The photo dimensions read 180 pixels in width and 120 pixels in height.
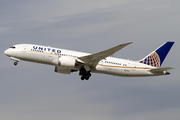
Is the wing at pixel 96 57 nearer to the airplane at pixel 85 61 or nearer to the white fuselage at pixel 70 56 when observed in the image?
the airplane at pixel 85 61

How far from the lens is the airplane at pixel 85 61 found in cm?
4288

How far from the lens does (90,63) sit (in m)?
44.2

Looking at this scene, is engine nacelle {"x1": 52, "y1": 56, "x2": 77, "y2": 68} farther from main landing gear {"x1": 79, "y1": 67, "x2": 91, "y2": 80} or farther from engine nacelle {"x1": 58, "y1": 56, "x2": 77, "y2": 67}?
main landing gear {"x1": 79, "y1": 67, "x2": 91, "y2": 80}

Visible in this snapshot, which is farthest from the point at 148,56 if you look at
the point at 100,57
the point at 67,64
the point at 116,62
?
the point at 67,64

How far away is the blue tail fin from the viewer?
48.3 meters

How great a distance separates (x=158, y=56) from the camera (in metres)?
49.7

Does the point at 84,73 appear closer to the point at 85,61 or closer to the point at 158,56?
the point at 85,61

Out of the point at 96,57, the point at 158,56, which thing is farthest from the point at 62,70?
the point at 158,56

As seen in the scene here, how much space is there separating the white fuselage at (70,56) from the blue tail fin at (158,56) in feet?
4.03

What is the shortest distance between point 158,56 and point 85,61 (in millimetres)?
13027

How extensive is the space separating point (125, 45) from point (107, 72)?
7.59 meters

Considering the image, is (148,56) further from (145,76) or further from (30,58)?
(30,58)

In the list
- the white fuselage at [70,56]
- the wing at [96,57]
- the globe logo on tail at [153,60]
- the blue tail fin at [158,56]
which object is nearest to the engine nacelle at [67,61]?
the white fuselage at [70,56]

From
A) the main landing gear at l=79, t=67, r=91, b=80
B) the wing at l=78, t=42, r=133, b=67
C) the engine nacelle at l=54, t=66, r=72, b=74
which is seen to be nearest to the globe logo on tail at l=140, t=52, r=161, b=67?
the wing at l=78, t=42, r=133, b=67
